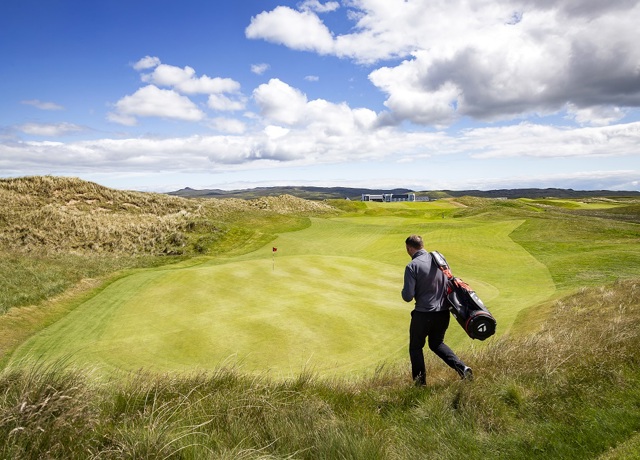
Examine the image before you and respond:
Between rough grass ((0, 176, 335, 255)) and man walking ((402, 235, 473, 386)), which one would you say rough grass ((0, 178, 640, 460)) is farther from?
rough grass ((0, 176, 335, 255))

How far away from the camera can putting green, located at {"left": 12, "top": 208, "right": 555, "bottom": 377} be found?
29.5 ft

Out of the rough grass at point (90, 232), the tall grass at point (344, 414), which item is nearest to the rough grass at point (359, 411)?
the tall grass at point (344, 414)

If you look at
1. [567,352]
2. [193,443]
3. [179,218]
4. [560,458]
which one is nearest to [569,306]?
[567,352]

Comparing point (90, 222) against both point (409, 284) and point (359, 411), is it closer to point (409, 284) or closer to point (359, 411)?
point (409, 284)

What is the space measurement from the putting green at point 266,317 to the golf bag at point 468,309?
3.56 meters

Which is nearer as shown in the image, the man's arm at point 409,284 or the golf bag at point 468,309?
the golf bag at point 468,309

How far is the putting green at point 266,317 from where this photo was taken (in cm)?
898

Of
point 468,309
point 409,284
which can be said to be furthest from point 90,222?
point 468,309

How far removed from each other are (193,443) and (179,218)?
3179 centimetres

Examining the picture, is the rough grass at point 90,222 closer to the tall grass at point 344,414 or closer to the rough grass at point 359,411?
the rough grass at point 359,411

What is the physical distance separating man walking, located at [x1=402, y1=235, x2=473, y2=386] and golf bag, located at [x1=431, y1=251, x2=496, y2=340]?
121 mm

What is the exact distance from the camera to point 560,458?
3.44 meters

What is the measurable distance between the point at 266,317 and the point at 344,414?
Answer: 6939 mm

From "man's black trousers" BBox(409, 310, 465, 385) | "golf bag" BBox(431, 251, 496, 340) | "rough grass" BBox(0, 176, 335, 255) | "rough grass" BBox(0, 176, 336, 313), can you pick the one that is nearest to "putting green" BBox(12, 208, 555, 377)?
"man's black trousers" BBox(409, 310, 465, 385)
